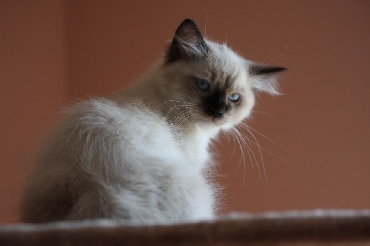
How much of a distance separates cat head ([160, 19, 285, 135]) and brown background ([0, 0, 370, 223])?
1.55 ft

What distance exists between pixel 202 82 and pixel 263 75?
0.34 meters

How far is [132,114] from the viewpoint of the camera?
3.61ft

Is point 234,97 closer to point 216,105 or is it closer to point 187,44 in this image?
point 216,105

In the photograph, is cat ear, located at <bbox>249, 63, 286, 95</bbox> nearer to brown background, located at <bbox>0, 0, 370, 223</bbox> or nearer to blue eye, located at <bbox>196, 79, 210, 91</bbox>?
blue eye, located at <bbox>196, 79, 210, 91</bbox>

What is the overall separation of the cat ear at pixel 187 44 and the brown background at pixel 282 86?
435mm

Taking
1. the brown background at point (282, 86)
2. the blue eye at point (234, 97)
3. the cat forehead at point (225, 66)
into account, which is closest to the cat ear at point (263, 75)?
the cat forehead at point (225, 66)

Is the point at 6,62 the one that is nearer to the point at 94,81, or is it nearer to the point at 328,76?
the point at 94,81

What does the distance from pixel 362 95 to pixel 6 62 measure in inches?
69.6

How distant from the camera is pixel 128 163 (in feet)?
2.97

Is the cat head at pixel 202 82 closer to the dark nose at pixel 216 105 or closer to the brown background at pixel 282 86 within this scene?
the dark nose at pixel 216 105

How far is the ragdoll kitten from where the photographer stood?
2.79 ft

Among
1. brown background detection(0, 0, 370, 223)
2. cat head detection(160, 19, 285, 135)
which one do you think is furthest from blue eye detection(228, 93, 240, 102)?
brown background detection(0, 0, 370, 223)

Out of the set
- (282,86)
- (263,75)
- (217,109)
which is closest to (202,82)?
(217,109)

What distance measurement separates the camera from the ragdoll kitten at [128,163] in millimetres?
850
